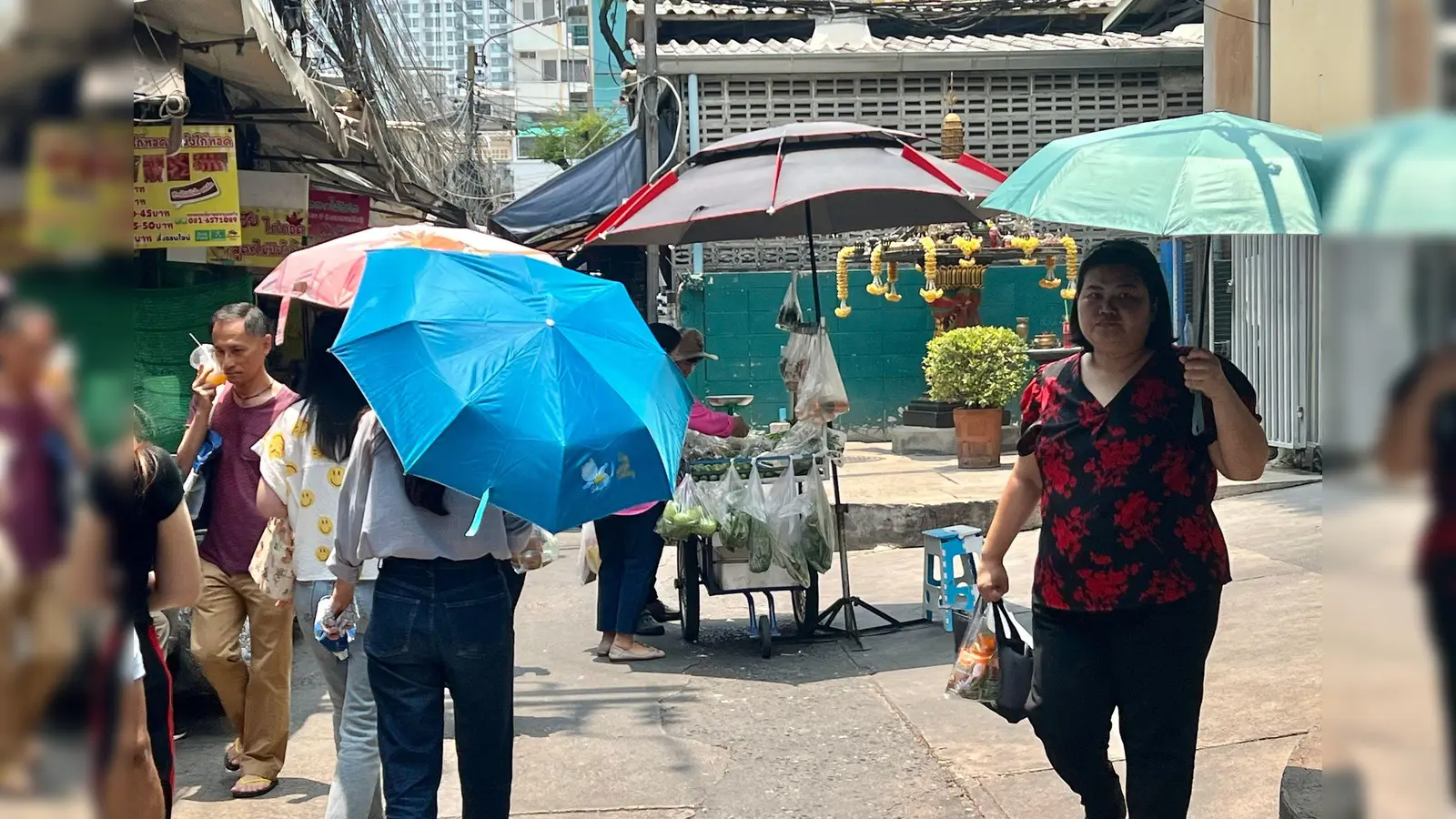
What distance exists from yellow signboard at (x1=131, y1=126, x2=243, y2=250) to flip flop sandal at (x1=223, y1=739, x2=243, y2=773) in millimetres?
3104

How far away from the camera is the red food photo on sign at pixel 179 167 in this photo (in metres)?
7.23

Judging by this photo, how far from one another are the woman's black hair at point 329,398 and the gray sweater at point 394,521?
273mm

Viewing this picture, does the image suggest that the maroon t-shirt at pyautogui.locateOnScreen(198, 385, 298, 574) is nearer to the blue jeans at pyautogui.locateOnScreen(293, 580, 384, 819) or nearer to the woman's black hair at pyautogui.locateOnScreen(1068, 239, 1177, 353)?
the blue jeans at pyautogui.locateOnScreen(293, 580, 384, 819)

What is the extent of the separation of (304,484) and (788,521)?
340cm

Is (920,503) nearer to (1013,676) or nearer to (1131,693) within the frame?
(1013,676)

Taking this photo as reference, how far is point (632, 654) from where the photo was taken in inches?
284

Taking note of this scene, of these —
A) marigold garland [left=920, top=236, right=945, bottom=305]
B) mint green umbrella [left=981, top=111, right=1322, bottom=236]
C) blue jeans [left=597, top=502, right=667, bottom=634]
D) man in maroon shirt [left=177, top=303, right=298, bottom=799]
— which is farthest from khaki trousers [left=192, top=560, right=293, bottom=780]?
marigold garland [left=920, top=236, right=945, bottom=305]

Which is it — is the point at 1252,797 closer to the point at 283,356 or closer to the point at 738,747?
the point at 738,747

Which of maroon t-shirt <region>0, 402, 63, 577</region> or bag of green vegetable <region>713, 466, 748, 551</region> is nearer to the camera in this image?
maroon t-shirt <region>0, 402, 63, 577</region>

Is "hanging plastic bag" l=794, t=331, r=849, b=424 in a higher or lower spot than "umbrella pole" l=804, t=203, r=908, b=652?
higher

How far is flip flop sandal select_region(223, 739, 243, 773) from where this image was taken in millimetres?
5188

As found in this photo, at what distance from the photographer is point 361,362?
11.0ft

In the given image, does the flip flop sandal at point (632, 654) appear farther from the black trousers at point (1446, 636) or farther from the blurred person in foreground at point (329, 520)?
the black trousers at point (1446, 636)

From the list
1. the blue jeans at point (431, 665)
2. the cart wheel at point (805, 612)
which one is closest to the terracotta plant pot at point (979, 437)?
the cart wheel at point (805, 612)
